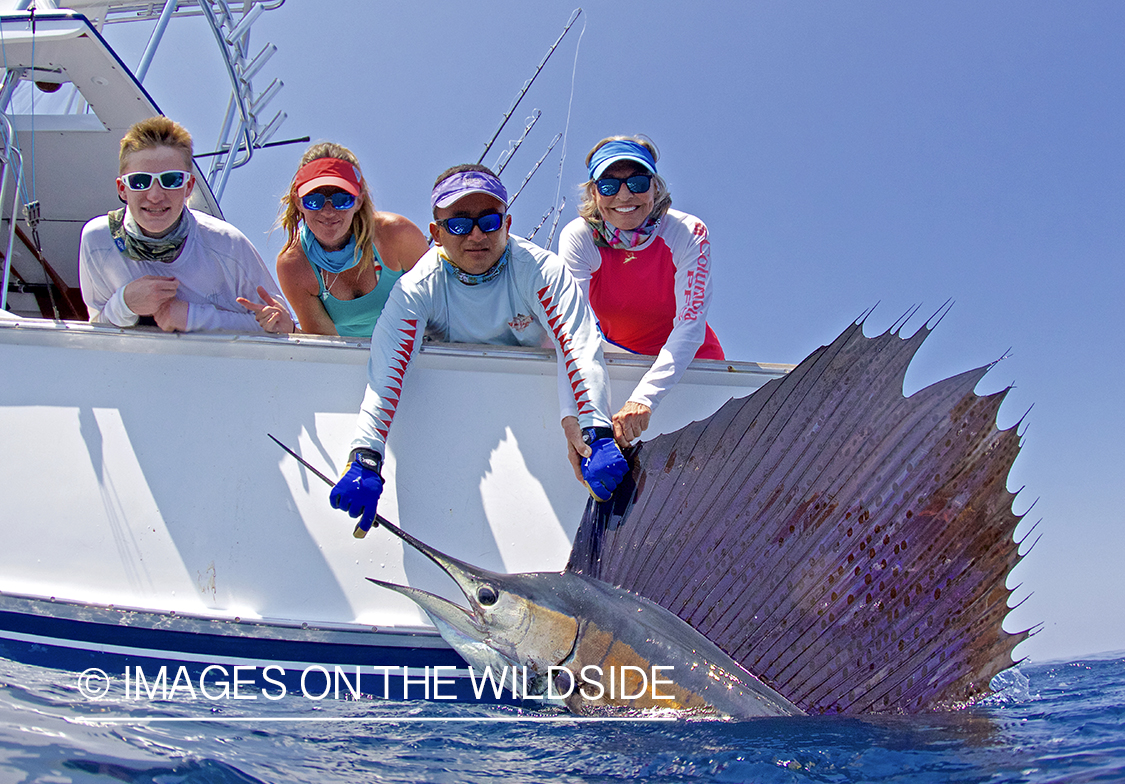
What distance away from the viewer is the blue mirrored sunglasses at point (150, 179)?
2.34 metres

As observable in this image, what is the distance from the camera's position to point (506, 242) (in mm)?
2357

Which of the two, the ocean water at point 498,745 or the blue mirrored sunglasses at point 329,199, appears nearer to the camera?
the ocean water at point 498,745

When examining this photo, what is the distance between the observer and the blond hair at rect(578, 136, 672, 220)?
2586 millimetres

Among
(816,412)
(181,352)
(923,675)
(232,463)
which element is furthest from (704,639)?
(181,352)

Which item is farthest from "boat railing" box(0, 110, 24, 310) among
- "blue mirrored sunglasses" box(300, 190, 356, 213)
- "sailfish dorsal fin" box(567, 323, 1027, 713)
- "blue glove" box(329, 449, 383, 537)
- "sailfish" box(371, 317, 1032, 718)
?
"sailfish dorsal fin" box(567, 323, 1027, 713)

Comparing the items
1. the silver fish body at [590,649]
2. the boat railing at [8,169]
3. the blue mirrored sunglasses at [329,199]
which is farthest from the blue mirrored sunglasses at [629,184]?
the boat railing at [8,169]

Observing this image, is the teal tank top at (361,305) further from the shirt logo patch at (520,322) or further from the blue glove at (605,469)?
the blue glove at (605,469)

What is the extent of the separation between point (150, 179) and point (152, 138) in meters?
0.18

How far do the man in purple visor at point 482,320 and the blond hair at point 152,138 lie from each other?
998 millimetres

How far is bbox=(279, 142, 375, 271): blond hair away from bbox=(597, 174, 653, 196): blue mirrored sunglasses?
947mm

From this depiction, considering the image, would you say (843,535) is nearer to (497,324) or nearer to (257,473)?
(497,324)

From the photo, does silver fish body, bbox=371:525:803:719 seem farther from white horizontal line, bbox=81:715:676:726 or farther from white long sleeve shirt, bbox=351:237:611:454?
white long sleeve shirt, bbox=351:237:611:454

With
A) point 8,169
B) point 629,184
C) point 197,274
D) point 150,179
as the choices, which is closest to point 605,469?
point 629,184

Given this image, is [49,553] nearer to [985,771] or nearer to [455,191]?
[455,191]
